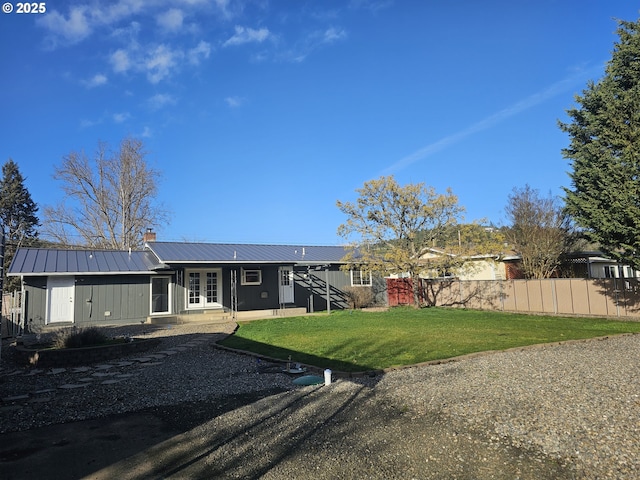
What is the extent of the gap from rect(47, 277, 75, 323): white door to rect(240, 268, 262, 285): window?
776cm

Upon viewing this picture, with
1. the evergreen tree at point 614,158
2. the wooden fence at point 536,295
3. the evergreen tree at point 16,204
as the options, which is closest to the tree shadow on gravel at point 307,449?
the evergreen tree at point 614,158

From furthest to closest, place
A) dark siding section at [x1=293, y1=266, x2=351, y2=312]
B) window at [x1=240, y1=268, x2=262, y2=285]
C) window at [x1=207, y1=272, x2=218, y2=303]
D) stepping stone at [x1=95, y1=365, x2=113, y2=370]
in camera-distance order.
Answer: dark siding section at [x1=293, y1=266, x2=351, y2=312], window at [x1=240, y1=268, x2=262, y2=285], window at [x1=207, y1=272, x2=218, y2=303], stepping stone at [x1=95, y1=365, x2=113, y2=370]

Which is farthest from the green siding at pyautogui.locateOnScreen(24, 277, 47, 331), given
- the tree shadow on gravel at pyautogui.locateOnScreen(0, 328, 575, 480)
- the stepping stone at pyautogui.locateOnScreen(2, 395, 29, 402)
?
the tree shadow on gravel at pyautogui.locateOnScreen(0, 328, 575, 480)

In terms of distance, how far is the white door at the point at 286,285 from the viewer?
2319 centimetres

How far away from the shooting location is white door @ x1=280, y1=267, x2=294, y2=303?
23188mm

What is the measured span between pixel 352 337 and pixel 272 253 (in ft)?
40.0

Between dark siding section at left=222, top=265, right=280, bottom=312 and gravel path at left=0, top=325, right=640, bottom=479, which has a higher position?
dark siding section at left=222, top=265, right=280, bottom=312

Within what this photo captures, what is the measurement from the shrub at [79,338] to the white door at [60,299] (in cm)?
844

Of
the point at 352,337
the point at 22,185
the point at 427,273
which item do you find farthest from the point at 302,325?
the point at 22,185

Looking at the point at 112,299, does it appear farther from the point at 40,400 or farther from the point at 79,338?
the point at 40,400

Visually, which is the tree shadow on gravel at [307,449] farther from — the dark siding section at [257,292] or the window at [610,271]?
the window at [610,271]

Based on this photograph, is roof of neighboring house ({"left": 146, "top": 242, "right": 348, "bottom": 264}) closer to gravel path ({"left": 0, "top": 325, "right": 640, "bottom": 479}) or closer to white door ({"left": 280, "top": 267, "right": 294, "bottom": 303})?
white door ({"left": 280, "top": 267, "right": 294, "bottom": 303})

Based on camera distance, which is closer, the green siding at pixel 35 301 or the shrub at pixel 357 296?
the green siding at pixel 35 301

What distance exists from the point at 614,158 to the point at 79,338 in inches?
668
